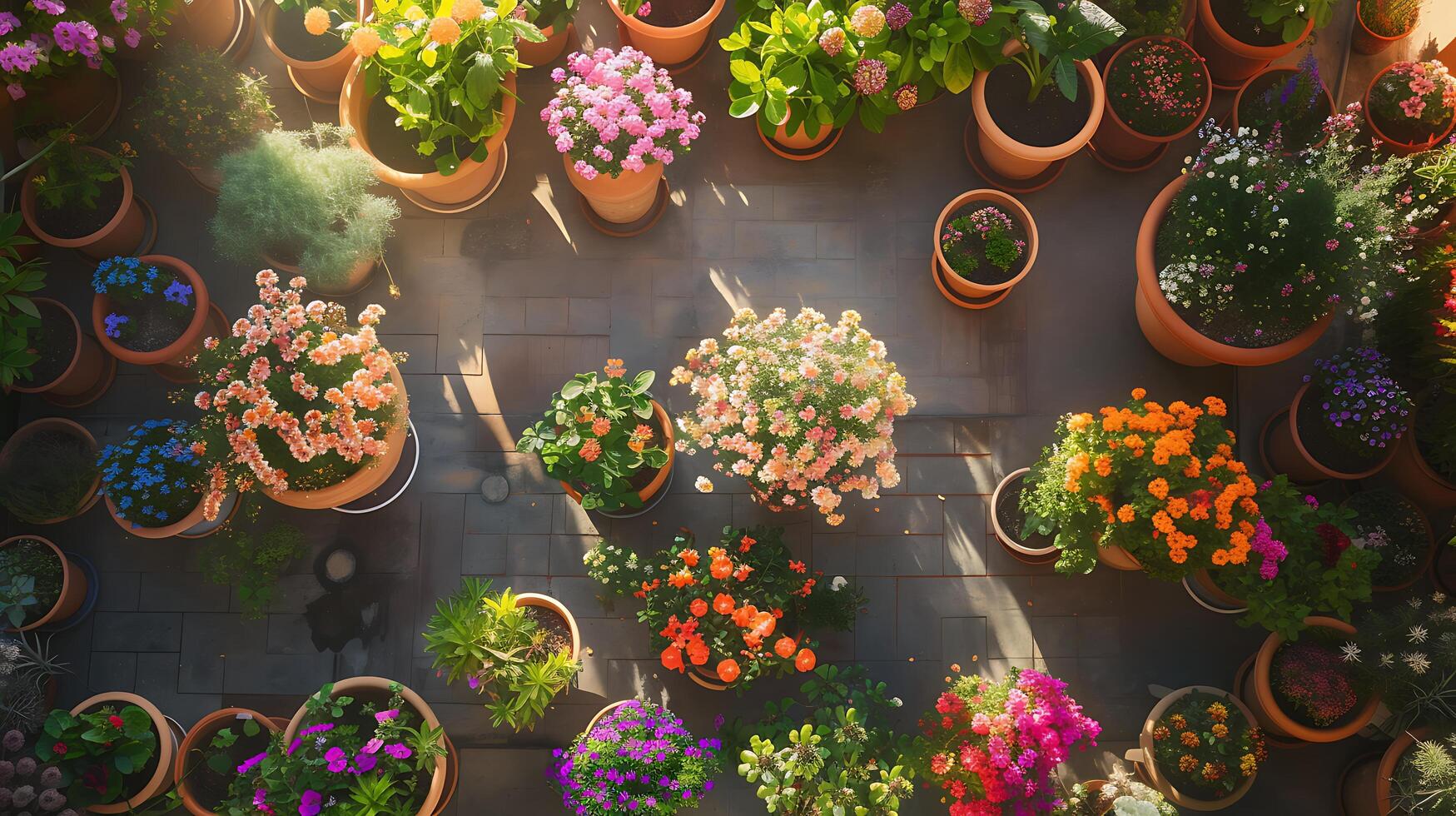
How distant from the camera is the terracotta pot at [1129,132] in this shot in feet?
17.0

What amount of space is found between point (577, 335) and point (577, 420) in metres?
1.10

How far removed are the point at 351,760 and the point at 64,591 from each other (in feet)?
6.71

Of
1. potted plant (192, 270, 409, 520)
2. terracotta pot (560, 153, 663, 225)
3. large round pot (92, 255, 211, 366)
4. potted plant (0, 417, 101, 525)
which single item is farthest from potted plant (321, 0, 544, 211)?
potted plant (0, 417, 101, 525)

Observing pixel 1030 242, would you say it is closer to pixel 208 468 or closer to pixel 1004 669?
pixel 1004 669

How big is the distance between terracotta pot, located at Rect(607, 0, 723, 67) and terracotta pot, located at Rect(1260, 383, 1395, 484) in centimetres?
404

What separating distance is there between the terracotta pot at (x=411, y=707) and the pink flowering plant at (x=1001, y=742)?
2.37 meters

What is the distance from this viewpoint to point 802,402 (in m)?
4.12

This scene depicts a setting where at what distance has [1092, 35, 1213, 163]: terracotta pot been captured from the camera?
517 cm

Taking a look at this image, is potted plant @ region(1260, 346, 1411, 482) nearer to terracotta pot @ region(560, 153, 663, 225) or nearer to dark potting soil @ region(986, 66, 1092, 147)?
dark potting soil @ region(986, 66, 1092, 147)

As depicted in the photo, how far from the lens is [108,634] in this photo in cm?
495

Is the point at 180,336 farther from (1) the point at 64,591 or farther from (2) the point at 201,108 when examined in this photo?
(1) the point at 64,591

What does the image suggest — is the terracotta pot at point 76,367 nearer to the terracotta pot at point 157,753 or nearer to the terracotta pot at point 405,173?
the terracotta pot at point 157,753

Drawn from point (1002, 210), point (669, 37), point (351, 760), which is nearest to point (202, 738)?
point (351, 760)

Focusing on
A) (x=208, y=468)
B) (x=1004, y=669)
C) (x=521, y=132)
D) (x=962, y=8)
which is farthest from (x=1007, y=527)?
(x=208, y=468)
